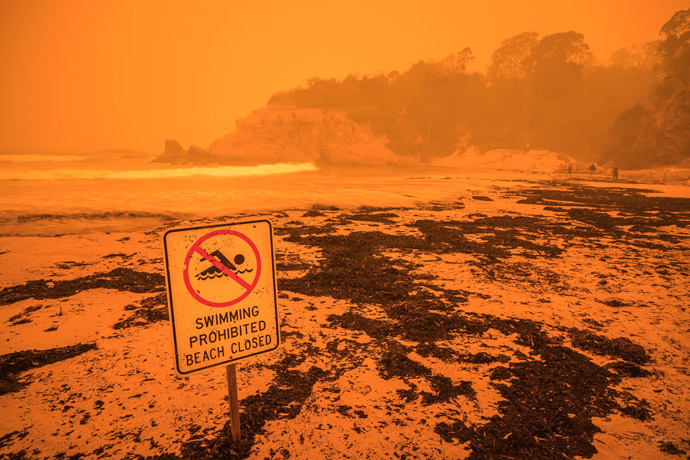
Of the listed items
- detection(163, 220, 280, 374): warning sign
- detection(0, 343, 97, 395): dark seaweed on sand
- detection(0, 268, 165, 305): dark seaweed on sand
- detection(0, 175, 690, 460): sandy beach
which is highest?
detection(163, 220, 280, 374): warning sign

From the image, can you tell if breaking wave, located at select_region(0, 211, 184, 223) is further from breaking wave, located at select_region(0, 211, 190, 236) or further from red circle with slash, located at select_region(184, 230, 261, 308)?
red circle with slash, located at select_region(184, 230, 261, 308)

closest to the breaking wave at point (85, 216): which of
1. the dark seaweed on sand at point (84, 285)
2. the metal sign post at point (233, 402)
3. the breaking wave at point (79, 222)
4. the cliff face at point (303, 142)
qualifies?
the breaking wave at point (79, 222)

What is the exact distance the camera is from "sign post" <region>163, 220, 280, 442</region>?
81.1 inches

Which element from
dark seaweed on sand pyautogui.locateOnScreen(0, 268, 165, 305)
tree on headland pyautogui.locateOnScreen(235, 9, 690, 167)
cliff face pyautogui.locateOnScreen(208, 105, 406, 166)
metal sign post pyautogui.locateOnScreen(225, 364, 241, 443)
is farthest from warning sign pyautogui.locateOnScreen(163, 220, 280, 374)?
tree on headland pyautogui.locateOnScreen(235, 9, 690, 167)

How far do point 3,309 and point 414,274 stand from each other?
6.66 meters

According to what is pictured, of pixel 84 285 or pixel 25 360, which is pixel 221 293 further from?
pixel 84 285

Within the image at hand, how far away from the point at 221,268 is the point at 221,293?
15cm

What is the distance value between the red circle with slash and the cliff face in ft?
188

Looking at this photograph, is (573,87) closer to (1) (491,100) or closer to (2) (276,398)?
(1) (491,100)

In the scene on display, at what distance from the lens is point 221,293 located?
2.19 metres

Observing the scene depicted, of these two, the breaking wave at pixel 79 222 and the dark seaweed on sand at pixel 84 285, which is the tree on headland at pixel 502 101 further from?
the dark seaweed on sand at pixel 84 285

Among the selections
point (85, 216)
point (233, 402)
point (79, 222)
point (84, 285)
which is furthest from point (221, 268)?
point (85, 216)

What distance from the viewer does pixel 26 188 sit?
1978cm

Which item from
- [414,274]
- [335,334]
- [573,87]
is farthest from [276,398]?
[573,87]
